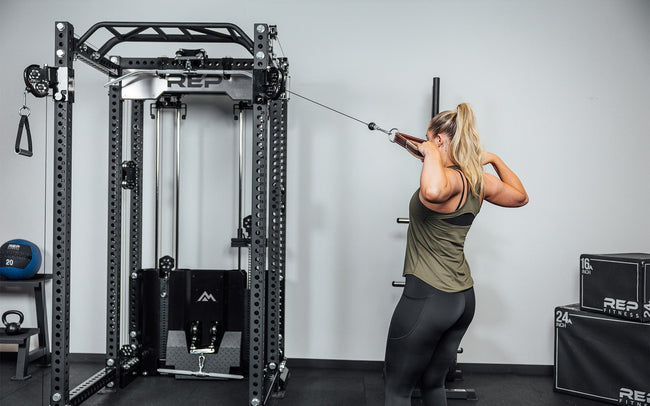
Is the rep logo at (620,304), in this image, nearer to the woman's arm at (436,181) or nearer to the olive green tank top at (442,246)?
the olive green tank top at (442,246)

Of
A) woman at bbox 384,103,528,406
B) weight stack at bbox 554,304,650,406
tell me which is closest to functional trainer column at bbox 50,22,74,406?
woman at bbox 384,103,528,406

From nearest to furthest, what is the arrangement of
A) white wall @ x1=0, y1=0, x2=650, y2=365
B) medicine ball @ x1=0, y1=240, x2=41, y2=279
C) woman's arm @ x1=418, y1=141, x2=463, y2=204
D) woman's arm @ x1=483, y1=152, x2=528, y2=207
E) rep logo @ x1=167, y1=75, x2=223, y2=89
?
1. woman's arm @ x1=418, y1=141, x2=463, y2=204
2. woman's arm @ x1=483, y1=152, x2=528, y2=207
3. rep logo @ x1=167, y1=75, x2=223, y2=89
4. medicine ball @ x1=0, y1=240, x2=41, y2=279
5. white wall @ x1=0, y1=0, x2=650, y2=365

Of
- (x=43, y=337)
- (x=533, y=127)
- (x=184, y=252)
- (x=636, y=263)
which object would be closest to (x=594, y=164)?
(x=533, y=127)

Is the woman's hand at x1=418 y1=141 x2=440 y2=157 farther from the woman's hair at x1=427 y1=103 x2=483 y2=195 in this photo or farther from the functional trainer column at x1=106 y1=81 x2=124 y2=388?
the functional trainer column at x1=106 y1=81 x2=124 y2=388

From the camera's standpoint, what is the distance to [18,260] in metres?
3.03

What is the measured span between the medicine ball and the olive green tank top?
105 inches

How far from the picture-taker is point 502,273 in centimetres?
320

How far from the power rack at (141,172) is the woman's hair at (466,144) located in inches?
34.6

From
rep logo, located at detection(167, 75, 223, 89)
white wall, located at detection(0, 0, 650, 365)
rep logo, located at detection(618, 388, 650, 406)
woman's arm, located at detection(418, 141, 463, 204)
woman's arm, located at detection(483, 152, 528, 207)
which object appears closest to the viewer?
woman's arm, located at detection(418, 141, 463, 204)

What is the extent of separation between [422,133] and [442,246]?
67.3 inches

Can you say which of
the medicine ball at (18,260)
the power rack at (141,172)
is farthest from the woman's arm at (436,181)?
the medicine ball at (18,260)

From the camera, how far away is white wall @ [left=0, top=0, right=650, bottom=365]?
318 cm

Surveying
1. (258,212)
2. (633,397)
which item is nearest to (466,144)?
(258,212)

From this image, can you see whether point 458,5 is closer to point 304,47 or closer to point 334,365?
point 304,47
